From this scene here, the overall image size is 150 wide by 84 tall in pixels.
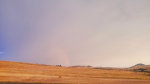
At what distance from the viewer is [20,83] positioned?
10.7m

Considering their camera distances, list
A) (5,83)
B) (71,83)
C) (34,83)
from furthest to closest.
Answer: (71,83) < (34,83) < (5,83)

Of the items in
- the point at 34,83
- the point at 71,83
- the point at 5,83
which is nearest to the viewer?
the point at 5,83

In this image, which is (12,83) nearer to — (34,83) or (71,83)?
(34,83)

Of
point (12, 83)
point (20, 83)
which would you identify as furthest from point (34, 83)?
point (12, 83)

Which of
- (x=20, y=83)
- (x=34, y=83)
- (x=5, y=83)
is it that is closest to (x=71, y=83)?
(x=34, y=83)

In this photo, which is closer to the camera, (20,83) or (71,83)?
(20,83)

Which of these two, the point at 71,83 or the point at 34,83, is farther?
the point at 71,83

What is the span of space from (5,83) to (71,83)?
6709mm

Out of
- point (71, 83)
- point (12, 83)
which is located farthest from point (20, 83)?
point (71, 83)

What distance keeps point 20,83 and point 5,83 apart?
4.31 feet

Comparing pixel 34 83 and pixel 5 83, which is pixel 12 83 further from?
pixel 34 83

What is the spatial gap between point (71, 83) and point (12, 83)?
6.11 meters

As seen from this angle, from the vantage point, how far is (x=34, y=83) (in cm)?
1103

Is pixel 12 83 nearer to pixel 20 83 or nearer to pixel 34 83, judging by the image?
pixel 20 83
